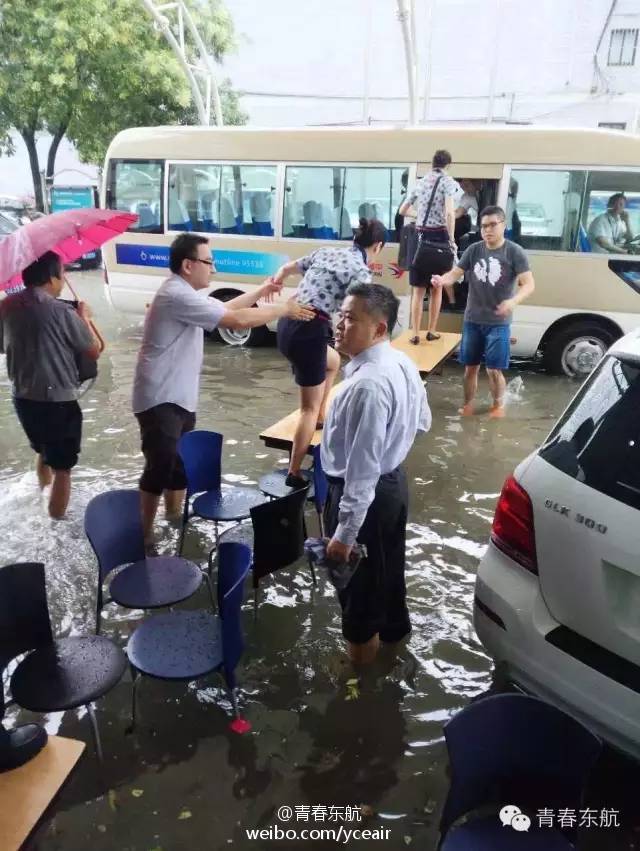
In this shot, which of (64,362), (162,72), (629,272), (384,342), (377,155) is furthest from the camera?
(162,72)

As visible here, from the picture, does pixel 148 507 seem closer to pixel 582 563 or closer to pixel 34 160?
pixel 582 563

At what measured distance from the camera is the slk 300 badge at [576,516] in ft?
6.61

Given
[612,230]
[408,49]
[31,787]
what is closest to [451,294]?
[612,230]

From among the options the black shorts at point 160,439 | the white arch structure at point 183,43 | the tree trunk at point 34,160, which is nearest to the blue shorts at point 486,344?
the black shorts at point 160,439

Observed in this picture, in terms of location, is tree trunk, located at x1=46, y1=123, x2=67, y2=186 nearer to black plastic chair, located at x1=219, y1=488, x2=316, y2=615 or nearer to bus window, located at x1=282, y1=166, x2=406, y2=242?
bus window, located at x1=282, y1=166, x2=406, y2=242

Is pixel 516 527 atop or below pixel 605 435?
below

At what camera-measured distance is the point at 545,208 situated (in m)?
7.39

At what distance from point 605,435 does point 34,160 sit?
20.5 metres

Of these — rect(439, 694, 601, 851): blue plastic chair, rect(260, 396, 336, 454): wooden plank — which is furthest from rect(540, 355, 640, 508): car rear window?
rect(260, 396, 336, 454): wooden plank

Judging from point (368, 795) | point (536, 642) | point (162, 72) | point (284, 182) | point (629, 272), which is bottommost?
point (368, 795)

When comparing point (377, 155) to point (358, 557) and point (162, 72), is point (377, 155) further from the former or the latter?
point (162, 72)

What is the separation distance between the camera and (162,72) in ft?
49.8

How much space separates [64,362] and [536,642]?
3.07 metres

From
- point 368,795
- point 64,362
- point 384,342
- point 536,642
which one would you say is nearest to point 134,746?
point 368,795
